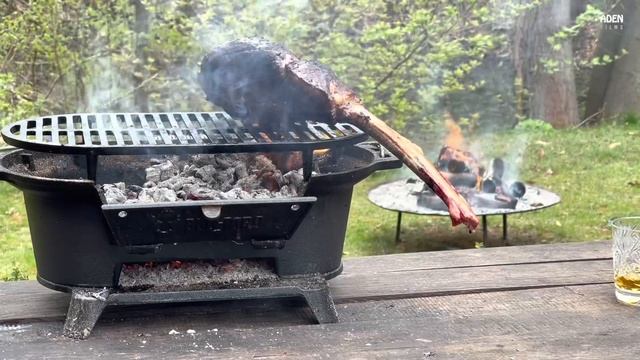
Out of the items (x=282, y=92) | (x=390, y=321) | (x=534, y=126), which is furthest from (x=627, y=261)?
(x=534, y=126)

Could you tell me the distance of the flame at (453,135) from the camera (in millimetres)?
5746

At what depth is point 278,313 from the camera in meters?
2.21

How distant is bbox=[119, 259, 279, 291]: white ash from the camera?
82.0 inches

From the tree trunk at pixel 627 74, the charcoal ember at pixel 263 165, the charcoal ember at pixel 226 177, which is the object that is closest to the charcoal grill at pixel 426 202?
the charcoal ember at pixel 263 165

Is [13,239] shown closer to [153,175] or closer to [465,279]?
[153,175]

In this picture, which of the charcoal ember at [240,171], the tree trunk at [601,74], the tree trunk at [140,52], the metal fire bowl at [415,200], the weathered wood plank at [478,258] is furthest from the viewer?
the tree trunk at [601,74]

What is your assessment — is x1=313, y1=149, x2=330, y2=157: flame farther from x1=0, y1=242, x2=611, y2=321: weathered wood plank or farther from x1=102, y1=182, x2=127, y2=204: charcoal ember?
x1=102, y1=182, x2=127, y2=204: charcoal ember

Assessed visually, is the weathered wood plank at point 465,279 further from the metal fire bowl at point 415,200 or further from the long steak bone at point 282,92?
the metal fire bowl at point 415,200

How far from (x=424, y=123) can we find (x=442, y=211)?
2515 millimetres

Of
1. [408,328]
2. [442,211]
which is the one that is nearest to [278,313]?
[408,328]

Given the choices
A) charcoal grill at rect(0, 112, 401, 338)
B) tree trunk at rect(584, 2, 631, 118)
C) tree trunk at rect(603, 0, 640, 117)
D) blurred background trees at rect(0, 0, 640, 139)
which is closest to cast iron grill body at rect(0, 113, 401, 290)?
charcoal grill at rect(0, 112, 401, 338)

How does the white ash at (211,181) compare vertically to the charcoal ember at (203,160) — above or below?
below

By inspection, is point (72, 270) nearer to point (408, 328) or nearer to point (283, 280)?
point (283, 280)

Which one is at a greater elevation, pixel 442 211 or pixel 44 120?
pixel 44 120
